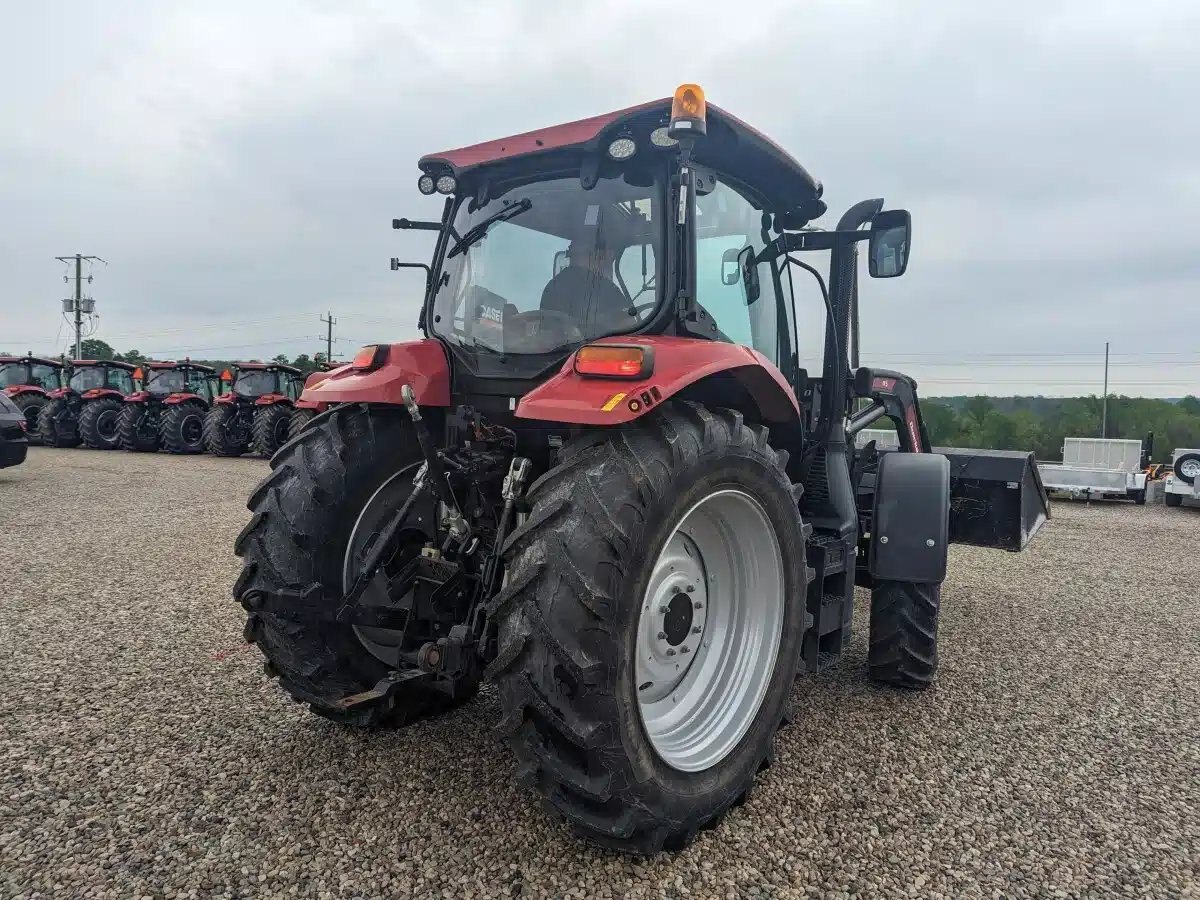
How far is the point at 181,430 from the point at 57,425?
12.1 ft

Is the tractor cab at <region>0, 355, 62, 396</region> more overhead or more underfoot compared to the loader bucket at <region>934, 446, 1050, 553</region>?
more overhead

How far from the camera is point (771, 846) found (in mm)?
2377

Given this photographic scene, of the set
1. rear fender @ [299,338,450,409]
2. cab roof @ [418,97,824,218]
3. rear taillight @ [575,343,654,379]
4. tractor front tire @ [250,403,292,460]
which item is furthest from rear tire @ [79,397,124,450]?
rear taillight @ [575,343,654,379]

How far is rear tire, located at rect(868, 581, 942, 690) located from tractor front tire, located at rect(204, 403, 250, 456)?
49.7 feet

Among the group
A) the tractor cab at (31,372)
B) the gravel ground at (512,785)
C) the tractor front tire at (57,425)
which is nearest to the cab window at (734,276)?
the gravel ground at (512,785)

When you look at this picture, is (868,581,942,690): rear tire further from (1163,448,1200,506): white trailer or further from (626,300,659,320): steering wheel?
(1163,448,1200,506): white trailer

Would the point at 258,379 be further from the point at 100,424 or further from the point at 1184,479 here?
the point at 1184,479

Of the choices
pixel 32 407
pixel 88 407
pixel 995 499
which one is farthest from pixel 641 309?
pixel 32 407

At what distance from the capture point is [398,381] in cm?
291

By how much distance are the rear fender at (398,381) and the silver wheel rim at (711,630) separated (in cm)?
108

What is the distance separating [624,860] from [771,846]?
1.50 feet

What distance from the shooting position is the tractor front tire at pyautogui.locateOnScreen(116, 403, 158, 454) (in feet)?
55.4

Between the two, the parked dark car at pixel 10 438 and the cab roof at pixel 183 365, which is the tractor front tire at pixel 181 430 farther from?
the parked dark car at pixel 10 438

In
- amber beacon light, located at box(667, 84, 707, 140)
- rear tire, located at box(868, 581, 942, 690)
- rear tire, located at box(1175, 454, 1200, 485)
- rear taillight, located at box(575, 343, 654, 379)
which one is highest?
amber beacon light, located at box(667, 84, 707, 140)
